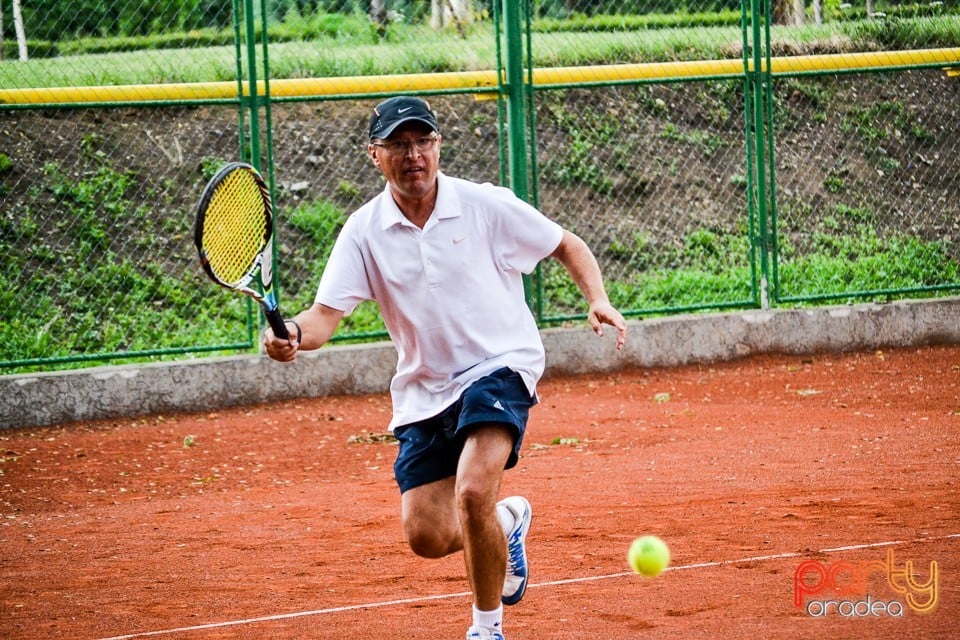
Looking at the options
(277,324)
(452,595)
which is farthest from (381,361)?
(277,324)

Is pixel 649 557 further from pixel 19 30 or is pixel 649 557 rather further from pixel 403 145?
pixel 19 30

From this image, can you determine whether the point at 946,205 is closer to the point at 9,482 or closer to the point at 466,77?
the point at 466,77

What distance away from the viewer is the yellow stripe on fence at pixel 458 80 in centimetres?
973

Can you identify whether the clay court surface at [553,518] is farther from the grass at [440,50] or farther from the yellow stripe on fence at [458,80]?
the grass at [440,50]

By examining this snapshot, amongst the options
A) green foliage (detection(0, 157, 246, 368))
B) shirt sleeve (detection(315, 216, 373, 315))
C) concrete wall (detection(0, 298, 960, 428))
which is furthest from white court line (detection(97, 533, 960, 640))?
green foliage (detection(0, 157, 246, 368))

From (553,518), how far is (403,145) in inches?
94.8

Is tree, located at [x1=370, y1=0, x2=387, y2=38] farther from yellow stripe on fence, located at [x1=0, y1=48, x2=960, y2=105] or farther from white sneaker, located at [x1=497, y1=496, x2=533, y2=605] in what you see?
white sneaker, located at [x1=497, y1=496, x2=533, y2=605]

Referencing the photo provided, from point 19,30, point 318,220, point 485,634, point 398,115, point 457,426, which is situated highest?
point 19,30

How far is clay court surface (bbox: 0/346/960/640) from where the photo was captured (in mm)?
4746

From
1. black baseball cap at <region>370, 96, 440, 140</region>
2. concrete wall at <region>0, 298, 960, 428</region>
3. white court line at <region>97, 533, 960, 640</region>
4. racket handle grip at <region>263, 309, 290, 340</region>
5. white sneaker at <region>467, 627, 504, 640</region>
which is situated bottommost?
concrete wall at <region>0, 298, 960, 428</region>

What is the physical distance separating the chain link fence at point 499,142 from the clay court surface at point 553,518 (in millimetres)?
1530

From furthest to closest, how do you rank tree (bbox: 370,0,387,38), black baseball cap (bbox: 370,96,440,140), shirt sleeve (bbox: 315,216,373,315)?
tree (bbox: 370,0,387,38), shirt sleeve (bbox: 315,216,373,315), black baseball cap (bbox: 370,96,440,140)

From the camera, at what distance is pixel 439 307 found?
458cm

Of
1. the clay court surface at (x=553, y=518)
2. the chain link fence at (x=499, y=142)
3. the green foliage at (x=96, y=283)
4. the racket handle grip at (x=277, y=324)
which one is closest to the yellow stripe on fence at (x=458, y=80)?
the chain link fence at (x=499, y=142)
